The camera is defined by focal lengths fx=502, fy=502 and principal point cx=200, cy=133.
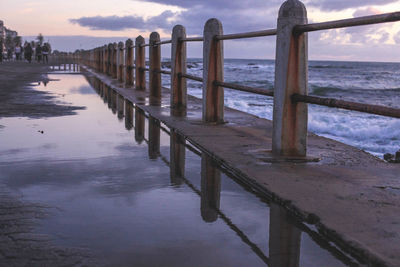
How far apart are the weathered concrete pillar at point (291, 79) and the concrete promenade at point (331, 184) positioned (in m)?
0.18

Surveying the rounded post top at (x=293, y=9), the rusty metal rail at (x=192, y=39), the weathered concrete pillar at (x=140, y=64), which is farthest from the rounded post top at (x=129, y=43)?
the rounded post top at (x=293, y=9)

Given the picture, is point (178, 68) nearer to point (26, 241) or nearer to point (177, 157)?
point (177, 157)

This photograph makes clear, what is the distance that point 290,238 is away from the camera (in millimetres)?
2047

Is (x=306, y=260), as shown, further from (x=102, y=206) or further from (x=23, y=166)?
(x=23, y=166)

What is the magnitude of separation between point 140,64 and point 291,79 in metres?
8.48

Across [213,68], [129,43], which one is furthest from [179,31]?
[129,43]

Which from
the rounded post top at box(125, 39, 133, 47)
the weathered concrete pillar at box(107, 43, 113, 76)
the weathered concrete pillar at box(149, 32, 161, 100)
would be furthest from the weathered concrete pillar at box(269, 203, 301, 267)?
the weathered concrete pillar at box(107, 43, 113, 76)

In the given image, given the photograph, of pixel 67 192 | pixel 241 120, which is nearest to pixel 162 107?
pixel 241 120

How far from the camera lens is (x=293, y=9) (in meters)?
3.66

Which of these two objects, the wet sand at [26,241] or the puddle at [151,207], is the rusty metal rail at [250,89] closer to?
the puddle at [151,207]

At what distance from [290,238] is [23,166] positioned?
2.02 meters

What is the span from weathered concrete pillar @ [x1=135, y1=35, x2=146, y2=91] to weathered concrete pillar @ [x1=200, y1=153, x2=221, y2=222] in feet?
25.5

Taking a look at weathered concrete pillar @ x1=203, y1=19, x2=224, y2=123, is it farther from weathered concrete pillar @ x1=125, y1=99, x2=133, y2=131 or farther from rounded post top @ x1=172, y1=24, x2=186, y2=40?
rounded post top @ x1=172, y1=24, x2=186, y2=40

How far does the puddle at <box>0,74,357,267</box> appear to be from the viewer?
73.4 inches
